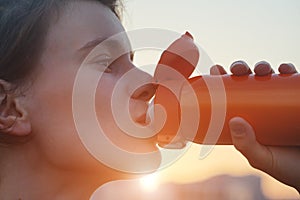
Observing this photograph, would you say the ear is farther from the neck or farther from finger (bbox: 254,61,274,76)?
finger (bbox: 254,61,274,76)

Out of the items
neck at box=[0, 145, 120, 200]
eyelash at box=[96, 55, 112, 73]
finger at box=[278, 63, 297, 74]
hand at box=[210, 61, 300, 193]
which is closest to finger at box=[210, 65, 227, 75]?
hand at box=[210, 61, 300, 193]

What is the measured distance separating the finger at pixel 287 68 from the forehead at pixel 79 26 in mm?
385

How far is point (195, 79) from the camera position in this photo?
3.74 feet

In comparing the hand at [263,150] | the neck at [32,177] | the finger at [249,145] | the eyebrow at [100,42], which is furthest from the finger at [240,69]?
the neck at [32,177]

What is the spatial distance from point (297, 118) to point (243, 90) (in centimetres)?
12

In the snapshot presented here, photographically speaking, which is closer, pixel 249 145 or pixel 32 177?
pixel 249 145

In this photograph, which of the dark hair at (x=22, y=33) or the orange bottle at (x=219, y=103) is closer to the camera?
the orange bottle at (x=219, y=103)

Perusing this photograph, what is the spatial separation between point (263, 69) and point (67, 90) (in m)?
0.44

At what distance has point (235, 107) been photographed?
3.55 ft

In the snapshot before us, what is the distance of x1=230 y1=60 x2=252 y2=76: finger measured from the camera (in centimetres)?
114

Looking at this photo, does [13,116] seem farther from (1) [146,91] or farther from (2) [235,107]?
(2) [235,107]

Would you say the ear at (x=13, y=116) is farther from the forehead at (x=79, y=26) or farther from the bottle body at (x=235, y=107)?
the bottle body at (x=235, y=107)

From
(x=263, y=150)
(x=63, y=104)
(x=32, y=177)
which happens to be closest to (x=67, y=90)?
(x=63, y=104)

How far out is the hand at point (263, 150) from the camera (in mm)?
1066
